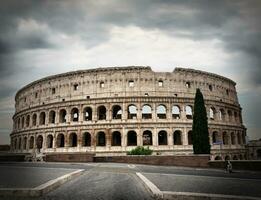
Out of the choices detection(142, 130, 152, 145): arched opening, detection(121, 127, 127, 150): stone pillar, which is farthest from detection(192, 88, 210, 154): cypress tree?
detection(142, 130, 152, 145): arched opening

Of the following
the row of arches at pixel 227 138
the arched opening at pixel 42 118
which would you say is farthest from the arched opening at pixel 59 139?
the row of arches at pixel 227 138

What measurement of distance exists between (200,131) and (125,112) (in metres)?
9.69

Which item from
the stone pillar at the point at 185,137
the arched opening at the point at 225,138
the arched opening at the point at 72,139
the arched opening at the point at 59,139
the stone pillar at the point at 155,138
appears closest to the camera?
the stone pillar at the point at 155,138

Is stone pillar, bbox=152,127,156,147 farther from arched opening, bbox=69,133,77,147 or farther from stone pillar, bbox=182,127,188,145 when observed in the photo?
arched opening, bbox=69,133,77,147

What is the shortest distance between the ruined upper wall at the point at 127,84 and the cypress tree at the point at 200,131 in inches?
264

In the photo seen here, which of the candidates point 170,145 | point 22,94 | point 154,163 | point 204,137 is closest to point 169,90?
point 170,145

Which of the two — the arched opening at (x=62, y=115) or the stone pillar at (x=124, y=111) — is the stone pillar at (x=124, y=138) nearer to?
the stone pillar at (x=124, y=111)

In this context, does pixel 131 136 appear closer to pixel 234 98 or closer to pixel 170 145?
pixel 170 145

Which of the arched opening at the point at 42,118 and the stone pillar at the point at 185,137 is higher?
the arched opening at the point at 42,118

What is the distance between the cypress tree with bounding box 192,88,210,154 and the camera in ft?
69.4

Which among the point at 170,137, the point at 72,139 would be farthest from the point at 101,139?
the point at 170,137

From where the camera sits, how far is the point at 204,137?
2142cm

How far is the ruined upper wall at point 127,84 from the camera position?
1124 inches

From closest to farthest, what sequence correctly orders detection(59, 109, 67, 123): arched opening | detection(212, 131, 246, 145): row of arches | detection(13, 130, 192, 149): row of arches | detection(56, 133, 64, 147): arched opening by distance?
detection(13, 130, 192, 149): row of arches
detection(56, 133, 64, 147): arched opening
detection(212, 131, 246, 145): row of arches
detection(59, 109, 67, 123): arched opening
